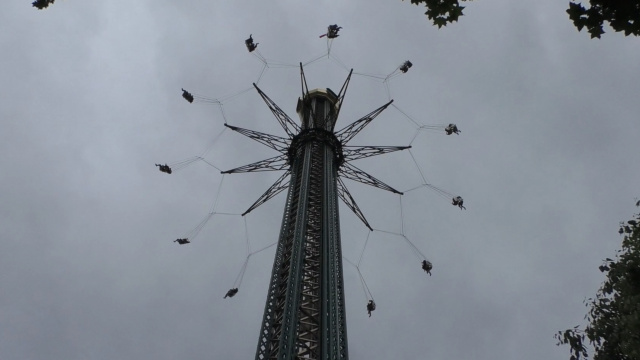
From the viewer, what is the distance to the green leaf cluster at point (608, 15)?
24.4 feet

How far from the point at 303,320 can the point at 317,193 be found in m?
8.38

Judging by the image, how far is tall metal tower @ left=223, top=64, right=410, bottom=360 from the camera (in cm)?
2077

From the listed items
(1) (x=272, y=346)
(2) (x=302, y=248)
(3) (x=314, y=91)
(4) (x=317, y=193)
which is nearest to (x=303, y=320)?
(1) (x=272, y=346)

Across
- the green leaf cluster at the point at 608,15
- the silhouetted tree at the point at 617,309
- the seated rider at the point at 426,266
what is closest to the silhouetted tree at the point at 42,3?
the green leaf cluster at the point at 608,15

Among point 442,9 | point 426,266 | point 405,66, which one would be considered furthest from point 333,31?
point 442,9

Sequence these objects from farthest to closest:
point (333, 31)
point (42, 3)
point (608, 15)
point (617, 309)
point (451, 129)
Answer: point (451, 129) → point (333, 31) → point (617, 309) → point (42, 3) → point (608, 15)

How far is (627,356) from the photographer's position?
16.6 m

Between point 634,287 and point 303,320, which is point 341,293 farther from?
point 634,287

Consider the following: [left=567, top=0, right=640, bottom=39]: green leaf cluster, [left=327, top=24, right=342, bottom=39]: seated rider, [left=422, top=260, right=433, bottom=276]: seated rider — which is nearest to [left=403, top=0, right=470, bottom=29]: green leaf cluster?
[left=567, top=0, right=640, bottom=39]: green leaf cluster

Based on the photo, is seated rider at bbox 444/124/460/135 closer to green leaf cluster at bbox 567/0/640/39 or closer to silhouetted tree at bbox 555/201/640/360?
silhouetted tree at bbox 555/201/640/360

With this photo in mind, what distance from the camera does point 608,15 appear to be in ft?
25.0

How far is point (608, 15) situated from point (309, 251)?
18.9m

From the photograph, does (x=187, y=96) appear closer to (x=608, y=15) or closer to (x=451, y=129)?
(x=451, y=129)

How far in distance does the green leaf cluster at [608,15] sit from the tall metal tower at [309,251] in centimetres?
1524
